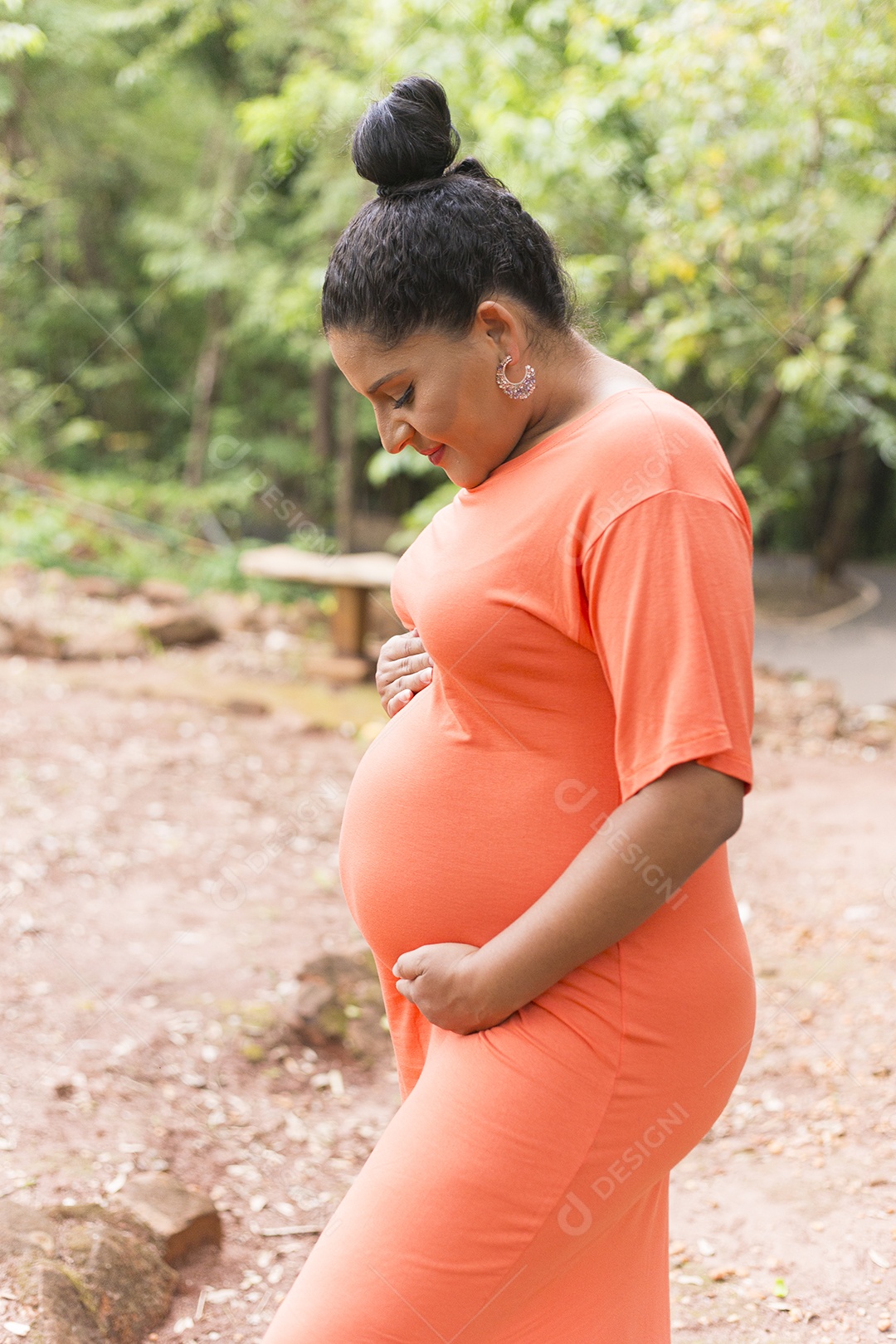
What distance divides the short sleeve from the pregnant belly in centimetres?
14

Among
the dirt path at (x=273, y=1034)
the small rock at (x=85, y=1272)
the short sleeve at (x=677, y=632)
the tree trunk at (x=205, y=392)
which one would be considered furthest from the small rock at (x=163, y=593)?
the short sleeve at (x=677, y=632)

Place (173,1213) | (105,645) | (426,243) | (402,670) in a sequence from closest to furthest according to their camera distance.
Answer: (426,243) → (402,670) → (173,1213) → (105,645)

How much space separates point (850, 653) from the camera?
942 centimetres

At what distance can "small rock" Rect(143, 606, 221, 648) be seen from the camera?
7586mm

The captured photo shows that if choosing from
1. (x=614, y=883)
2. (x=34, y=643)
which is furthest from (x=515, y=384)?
(x=34, y=643)

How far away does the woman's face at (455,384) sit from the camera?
1171mm

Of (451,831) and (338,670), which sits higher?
(451,831)

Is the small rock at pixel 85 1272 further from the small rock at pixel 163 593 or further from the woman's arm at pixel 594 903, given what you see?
the small rock at pixel 163 593

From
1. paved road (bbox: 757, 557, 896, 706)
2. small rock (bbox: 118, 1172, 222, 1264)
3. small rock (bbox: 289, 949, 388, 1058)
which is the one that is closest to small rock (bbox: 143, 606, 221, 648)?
paved road (bbox: 757, 557, 896, 706)

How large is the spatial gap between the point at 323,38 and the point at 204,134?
4.23m

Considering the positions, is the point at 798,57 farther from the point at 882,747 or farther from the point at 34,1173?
the point at 34,1173

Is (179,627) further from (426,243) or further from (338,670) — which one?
(426,243)

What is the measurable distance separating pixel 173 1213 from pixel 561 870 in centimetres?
162

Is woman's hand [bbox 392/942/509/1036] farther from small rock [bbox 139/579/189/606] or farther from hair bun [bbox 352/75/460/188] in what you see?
small rock [bbox 139/579/189/606]
